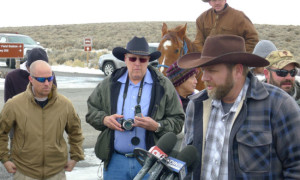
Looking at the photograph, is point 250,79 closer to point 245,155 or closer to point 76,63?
point 245,155

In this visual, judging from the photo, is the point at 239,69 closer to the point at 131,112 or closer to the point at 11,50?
the point at 131,112

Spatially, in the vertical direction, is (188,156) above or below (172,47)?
below

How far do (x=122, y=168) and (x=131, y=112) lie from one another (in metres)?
0.53

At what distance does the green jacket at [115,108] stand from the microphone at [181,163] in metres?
1.71

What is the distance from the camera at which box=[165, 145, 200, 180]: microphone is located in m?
2.04

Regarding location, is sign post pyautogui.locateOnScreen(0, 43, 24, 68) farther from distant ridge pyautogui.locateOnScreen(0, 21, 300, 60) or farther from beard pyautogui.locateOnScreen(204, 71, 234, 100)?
distant ridge pyautogui.locateOnScreen(0, 21, 300, 60)

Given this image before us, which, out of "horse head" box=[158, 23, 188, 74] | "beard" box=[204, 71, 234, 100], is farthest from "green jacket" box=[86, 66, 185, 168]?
"horse head" box=[158, 23, 188, 74]

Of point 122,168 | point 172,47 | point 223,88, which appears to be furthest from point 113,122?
point 172,47

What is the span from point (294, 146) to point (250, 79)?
0.53 metres

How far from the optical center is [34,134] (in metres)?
4.07

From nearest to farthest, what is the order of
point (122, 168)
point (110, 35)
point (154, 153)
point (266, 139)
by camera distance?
point (154, 153) → point (266, 139) → point (122, 168) → point (110, 35)

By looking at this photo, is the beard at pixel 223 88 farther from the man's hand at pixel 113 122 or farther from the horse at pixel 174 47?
the horse at pixel 174 47

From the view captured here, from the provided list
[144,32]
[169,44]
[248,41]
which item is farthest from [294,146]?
[144,32]

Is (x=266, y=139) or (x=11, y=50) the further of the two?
(x=11, y=50)
